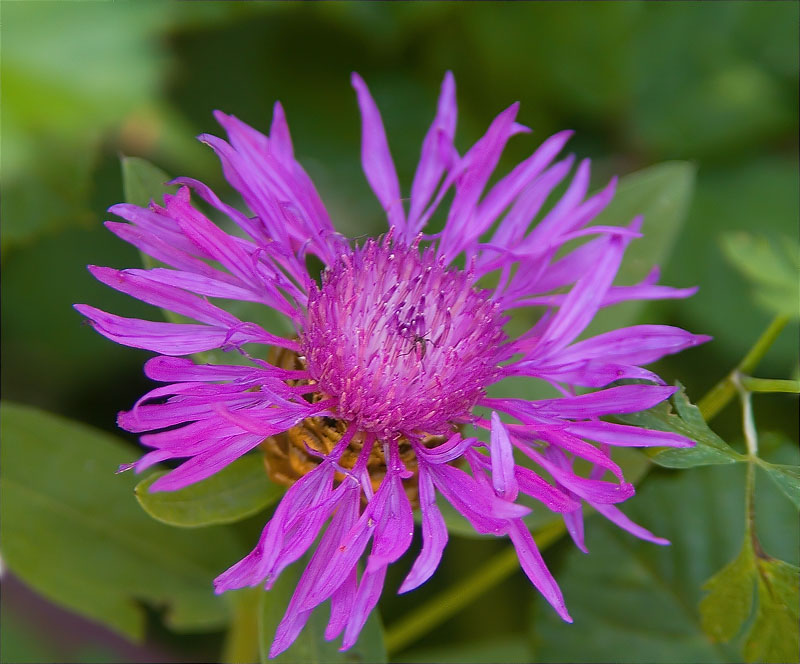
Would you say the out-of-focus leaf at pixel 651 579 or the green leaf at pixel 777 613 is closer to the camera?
the green leaf at pixel 777 613

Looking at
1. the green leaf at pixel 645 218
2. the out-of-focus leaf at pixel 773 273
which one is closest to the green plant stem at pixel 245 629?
the green leaf at pixel 645 218

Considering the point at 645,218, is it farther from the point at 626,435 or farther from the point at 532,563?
the point at 532,563

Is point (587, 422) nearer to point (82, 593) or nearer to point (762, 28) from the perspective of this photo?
point (82, 593)

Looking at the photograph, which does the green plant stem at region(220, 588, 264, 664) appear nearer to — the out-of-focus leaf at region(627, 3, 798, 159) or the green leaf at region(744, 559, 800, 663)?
the green leaf at region(744, 559, 800, 663)

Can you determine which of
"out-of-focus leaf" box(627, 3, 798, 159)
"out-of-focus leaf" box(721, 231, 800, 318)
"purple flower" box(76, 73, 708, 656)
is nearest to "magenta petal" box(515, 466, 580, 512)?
"purple flower" box(76, 73, 708, 656)

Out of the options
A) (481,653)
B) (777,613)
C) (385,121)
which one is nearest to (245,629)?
(481,653)

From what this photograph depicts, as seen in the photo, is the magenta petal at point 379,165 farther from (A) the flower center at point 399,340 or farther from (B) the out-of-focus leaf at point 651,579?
(B) the out-of-focus leaf at point 651,579
